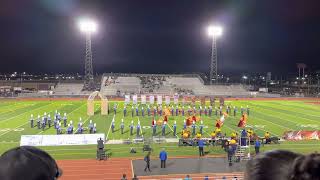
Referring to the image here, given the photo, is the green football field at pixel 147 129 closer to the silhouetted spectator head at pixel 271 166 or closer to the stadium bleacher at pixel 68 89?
the silhouetted spectator head at pixel 271 166

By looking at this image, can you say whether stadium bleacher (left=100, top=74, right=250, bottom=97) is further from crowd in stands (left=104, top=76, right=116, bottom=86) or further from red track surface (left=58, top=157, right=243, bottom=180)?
red track surface (left=58, top=157, right=243, bottom=180)

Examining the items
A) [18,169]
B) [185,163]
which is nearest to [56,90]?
[185,163]

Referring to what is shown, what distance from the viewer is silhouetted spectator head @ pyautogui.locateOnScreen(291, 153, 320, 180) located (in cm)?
137

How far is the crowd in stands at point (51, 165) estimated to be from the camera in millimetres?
1478

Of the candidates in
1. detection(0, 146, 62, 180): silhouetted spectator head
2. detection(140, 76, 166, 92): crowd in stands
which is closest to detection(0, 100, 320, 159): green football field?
detection(0, 146, 62, 180): silhouetted spectator head

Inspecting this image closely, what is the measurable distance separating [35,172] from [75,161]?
53.5ft

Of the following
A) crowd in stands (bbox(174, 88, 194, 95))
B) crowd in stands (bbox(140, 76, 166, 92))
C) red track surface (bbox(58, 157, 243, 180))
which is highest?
crowd in stands (bbox(140, 76, 166, 92))

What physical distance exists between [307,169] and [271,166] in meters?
0.20

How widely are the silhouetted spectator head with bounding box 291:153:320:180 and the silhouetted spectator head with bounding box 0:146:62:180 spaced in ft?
3.44

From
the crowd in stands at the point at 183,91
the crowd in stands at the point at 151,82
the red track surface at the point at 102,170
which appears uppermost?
the crowd in stands at the point at 151,82

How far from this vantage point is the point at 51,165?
1.61 metres

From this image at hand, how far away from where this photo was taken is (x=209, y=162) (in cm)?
1698

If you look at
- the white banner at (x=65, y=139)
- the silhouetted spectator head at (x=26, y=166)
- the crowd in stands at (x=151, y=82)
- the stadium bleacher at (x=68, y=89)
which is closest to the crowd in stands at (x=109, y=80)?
the stadium bleacher at (x=68, y=89)

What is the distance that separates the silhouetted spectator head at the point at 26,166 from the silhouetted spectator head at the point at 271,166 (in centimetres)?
91
